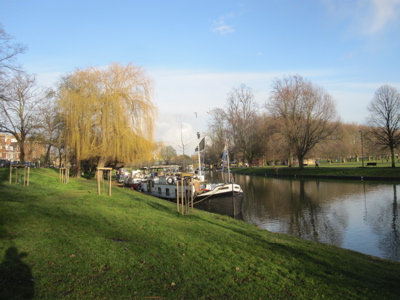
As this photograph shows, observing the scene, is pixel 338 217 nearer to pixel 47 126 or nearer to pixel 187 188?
pixel 187 188

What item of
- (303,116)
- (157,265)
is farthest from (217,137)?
(157,265)

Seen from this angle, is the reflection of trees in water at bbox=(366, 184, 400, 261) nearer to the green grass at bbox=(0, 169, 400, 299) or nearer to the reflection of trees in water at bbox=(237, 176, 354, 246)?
the reflection of trees in water at bbox=(237, 176, 354, 246)

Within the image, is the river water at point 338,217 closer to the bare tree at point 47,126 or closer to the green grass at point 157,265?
the green grass at point 157,265

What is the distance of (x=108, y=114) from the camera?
32531mm

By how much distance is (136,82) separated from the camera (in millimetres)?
34594

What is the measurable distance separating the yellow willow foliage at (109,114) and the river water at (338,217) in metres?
13.5

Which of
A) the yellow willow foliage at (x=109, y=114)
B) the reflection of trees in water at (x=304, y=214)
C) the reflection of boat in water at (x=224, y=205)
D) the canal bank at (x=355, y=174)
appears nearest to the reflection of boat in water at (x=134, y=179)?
the yellow willow foliage at (x=109, y=114)

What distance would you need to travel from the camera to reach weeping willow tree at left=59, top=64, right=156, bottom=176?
32.4 meters

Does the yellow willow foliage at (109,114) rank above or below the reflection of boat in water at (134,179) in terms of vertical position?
above

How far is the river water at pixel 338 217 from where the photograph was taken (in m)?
14.2

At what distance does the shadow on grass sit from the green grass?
14 mm

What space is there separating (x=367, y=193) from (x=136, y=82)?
85.8 ft

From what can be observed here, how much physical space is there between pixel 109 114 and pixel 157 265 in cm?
2830

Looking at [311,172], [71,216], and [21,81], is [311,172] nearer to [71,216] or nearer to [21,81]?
[21,81]
